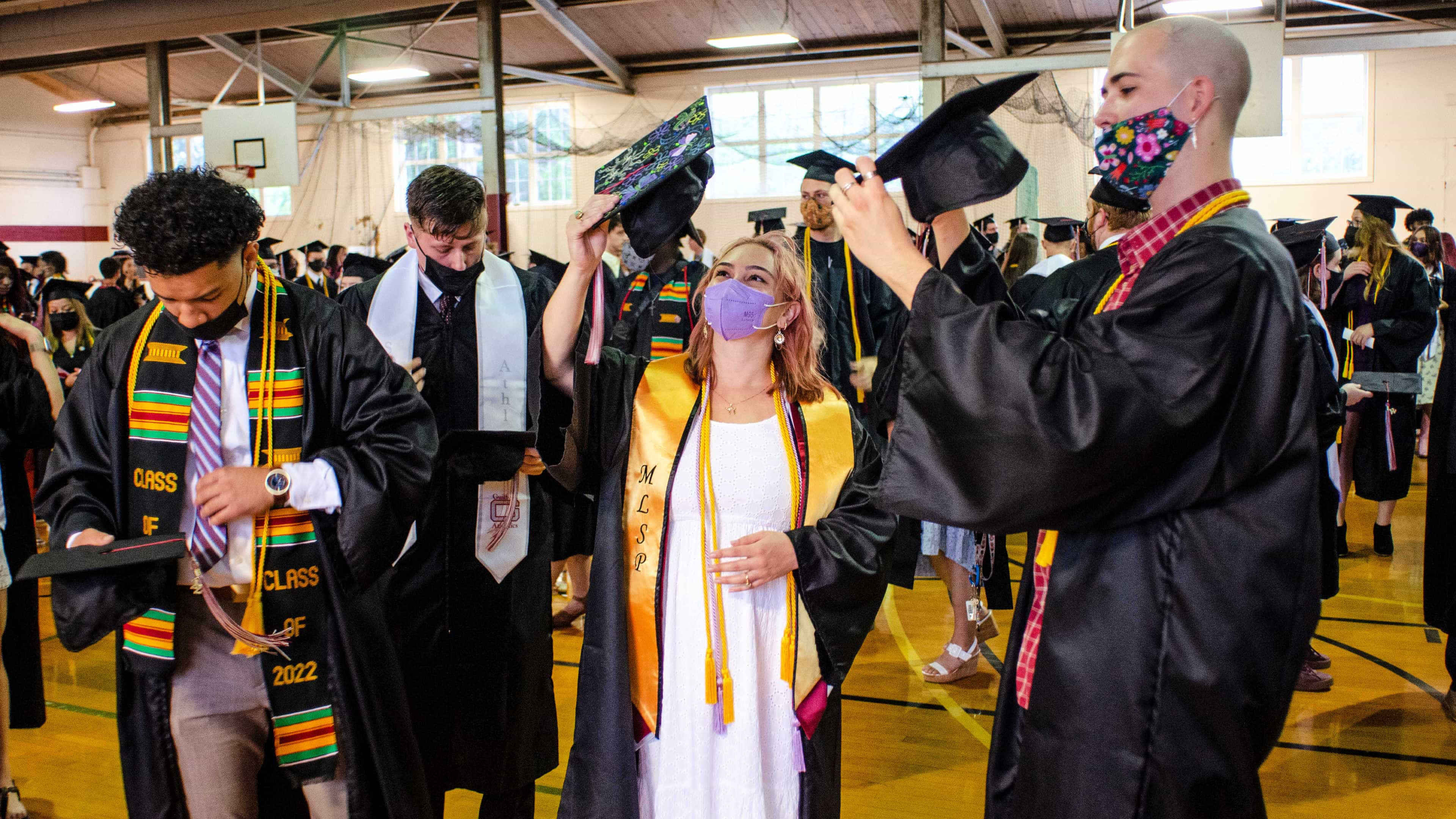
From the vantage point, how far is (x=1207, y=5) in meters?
10.8

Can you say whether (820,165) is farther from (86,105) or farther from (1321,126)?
(86,105)

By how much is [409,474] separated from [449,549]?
778 mm

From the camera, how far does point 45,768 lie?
3.78 meters

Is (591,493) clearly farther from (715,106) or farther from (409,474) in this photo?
(715,106)

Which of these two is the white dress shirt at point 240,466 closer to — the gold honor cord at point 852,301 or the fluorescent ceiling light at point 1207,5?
the gold honor cord at point 852,301

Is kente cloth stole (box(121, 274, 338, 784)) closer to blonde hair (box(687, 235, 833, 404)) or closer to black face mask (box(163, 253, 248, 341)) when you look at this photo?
black face mask (box(163, 253, 248, 341))

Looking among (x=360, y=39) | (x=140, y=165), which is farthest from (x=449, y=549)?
(x=140, y=165)

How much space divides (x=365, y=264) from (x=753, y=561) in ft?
8.27

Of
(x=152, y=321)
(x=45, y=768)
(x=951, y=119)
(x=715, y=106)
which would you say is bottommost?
(x=45, y=768)

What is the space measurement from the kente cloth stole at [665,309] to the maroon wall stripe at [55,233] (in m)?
18.8

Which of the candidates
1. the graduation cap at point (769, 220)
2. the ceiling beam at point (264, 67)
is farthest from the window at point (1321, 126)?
the ceiling beam at point (264, 67)

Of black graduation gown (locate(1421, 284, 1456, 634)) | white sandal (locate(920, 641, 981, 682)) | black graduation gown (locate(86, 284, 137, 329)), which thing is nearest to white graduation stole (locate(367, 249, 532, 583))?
white sandal (locate(920, 641, 981, 682))

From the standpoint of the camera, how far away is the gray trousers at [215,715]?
6.65 feet

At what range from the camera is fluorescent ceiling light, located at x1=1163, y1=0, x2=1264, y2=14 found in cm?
1071
